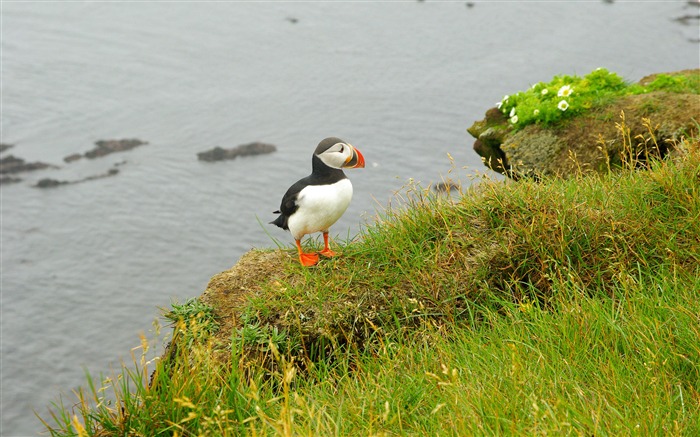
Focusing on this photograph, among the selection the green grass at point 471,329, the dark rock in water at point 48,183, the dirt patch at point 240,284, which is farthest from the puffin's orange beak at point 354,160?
the dark rock in water at point 48,183

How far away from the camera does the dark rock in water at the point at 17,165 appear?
19.3 m

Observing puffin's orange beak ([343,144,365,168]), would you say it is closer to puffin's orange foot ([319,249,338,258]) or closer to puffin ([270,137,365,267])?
puffin ([270,137,365,267])

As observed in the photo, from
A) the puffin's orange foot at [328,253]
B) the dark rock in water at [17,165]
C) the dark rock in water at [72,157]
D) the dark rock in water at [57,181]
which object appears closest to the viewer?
the puffin's orange foot at [328,253]

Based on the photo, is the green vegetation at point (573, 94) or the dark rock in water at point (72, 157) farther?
the dark rock in water at point (72, 157)

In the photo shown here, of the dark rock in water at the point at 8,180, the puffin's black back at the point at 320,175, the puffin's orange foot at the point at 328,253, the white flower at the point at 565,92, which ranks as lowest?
the dark rock in water at the point at 8,180

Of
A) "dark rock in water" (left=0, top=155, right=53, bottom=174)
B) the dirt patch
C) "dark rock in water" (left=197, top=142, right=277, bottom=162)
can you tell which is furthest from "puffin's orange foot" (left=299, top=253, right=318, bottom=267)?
"dark rock in water" (left=0, top=155, right=53, bottom=174)

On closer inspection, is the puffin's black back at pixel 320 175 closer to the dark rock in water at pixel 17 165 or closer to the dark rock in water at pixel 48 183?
the dark rock in water at pixel 48 183

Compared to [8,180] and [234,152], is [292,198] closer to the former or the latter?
[234,152]

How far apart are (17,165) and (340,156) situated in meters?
15.5

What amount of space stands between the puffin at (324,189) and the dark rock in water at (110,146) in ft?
46.7

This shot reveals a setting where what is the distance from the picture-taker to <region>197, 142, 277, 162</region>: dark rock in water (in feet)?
62.7

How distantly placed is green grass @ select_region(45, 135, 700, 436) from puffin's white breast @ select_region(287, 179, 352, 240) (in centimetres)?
49

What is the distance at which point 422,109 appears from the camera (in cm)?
1998

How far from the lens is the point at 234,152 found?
1928cm
